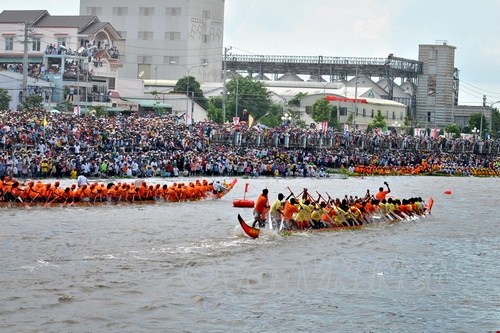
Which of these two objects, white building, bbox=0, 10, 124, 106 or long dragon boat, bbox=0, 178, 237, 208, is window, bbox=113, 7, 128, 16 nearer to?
white building, bbox=0, 10, 124, 106

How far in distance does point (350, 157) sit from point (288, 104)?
4062cm

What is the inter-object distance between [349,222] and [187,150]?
27.9 metres

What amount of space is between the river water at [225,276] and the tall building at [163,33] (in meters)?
80.6

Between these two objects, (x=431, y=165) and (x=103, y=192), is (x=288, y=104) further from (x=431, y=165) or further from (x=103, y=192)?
(x=103, y=192)

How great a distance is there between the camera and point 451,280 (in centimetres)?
2862

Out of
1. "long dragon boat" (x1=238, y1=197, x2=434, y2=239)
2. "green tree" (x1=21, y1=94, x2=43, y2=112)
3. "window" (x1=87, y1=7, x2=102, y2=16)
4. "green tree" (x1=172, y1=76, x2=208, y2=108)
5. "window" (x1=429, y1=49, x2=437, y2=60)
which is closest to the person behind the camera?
"long dragon boat" (x1=238, y1=197, x2=434, y2=239)

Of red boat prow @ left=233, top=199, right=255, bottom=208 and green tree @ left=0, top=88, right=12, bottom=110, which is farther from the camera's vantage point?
green tree @ left=0, top=88, right=12, bottom=110

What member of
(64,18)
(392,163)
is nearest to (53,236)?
(392,163)

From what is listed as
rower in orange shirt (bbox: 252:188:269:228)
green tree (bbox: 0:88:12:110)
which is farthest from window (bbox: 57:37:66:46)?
rower in orange shirt (bbox: 252:188:269:228)

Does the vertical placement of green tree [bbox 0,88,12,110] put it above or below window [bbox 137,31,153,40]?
below

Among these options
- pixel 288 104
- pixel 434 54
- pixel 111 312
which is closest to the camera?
pixel 111 312

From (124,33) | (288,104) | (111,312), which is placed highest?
(124,33)

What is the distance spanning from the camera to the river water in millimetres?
22406

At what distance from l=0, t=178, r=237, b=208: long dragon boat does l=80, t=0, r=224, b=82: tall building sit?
3001 inches
